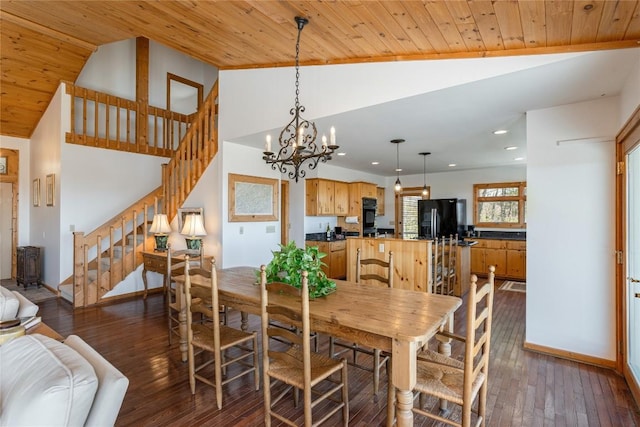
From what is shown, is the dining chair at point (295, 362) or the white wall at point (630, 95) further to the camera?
the white wall at point (630, 95)

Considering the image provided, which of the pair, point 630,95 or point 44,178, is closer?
point 630,95

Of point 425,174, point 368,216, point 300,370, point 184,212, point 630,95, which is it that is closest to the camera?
point 300,370

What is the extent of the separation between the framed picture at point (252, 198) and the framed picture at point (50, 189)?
324 cm

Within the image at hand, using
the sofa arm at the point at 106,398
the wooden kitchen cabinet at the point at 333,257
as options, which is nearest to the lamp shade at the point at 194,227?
the wooden kitchen cabinet at the point at 333,257

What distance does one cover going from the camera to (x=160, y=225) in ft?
17.3

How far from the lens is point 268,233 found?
5621 mm

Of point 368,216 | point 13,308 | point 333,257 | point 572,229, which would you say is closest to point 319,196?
point 333,257

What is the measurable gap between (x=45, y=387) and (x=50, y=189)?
6087mm

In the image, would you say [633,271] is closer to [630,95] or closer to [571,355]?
[571,355]

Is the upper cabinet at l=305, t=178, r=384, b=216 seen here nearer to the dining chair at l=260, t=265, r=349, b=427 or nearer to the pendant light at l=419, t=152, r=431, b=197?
the pendant light at l=419, t=152, r=431, b=197

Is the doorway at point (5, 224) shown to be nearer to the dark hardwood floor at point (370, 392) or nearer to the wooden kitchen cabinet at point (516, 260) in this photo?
the dark hardwood floor at point (370, 392)

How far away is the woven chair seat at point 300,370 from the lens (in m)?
2.00

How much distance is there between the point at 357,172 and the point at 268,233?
3.39 meters

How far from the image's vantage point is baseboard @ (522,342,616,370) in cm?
303
